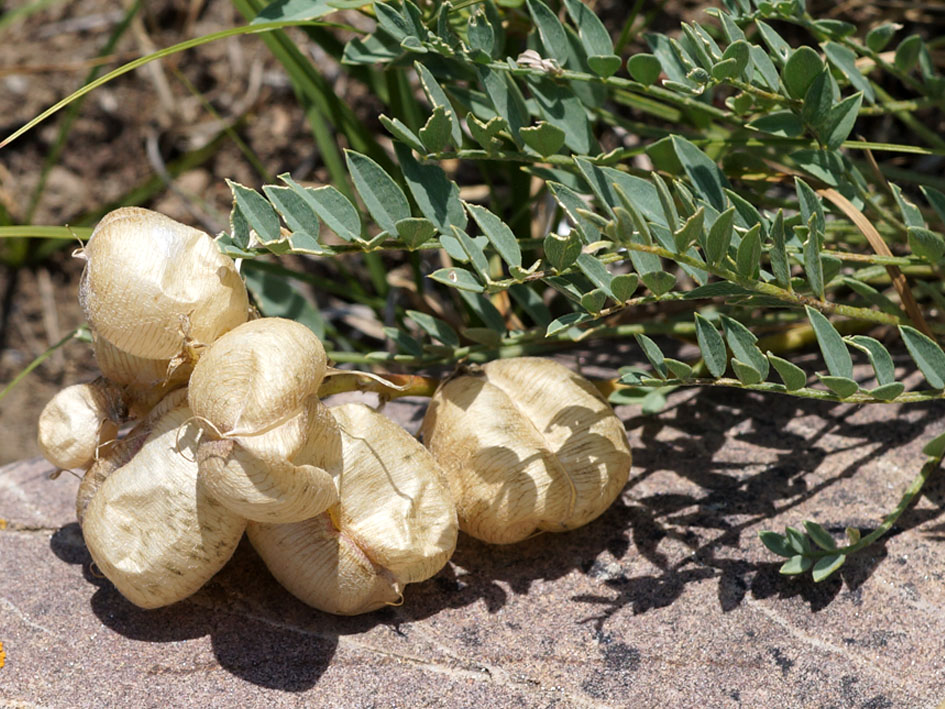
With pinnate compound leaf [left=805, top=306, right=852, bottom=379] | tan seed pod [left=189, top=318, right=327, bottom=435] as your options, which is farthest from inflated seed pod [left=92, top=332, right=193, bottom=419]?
pinnate compound leaf [left=805, top=306, right=852, bottom=379]

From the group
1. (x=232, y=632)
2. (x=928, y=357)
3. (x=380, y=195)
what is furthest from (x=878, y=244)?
(x=232, y=632)

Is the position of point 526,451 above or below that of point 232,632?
above

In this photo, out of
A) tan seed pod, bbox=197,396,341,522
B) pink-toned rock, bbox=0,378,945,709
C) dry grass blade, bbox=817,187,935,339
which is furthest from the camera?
dry grass blade, bbox=817,187,935,339

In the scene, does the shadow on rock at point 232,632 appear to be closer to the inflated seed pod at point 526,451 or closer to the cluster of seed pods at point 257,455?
the cluster of seed pods at point 257,455

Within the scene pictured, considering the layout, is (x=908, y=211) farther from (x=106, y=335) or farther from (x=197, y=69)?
(x=197, y=69)

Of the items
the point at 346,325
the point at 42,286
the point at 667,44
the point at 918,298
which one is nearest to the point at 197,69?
the point at 42,286

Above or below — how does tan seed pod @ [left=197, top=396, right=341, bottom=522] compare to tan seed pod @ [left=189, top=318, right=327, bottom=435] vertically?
below

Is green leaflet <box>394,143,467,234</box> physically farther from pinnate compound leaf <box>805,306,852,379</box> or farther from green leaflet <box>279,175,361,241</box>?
pinnate compound leaf <box>805,306,852,379</box>

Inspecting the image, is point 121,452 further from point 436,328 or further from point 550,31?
point 550,31

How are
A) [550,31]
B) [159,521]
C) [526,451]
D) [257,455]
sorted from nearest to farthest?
[257,455] → [159,521] → [526,451] → [550,31]
